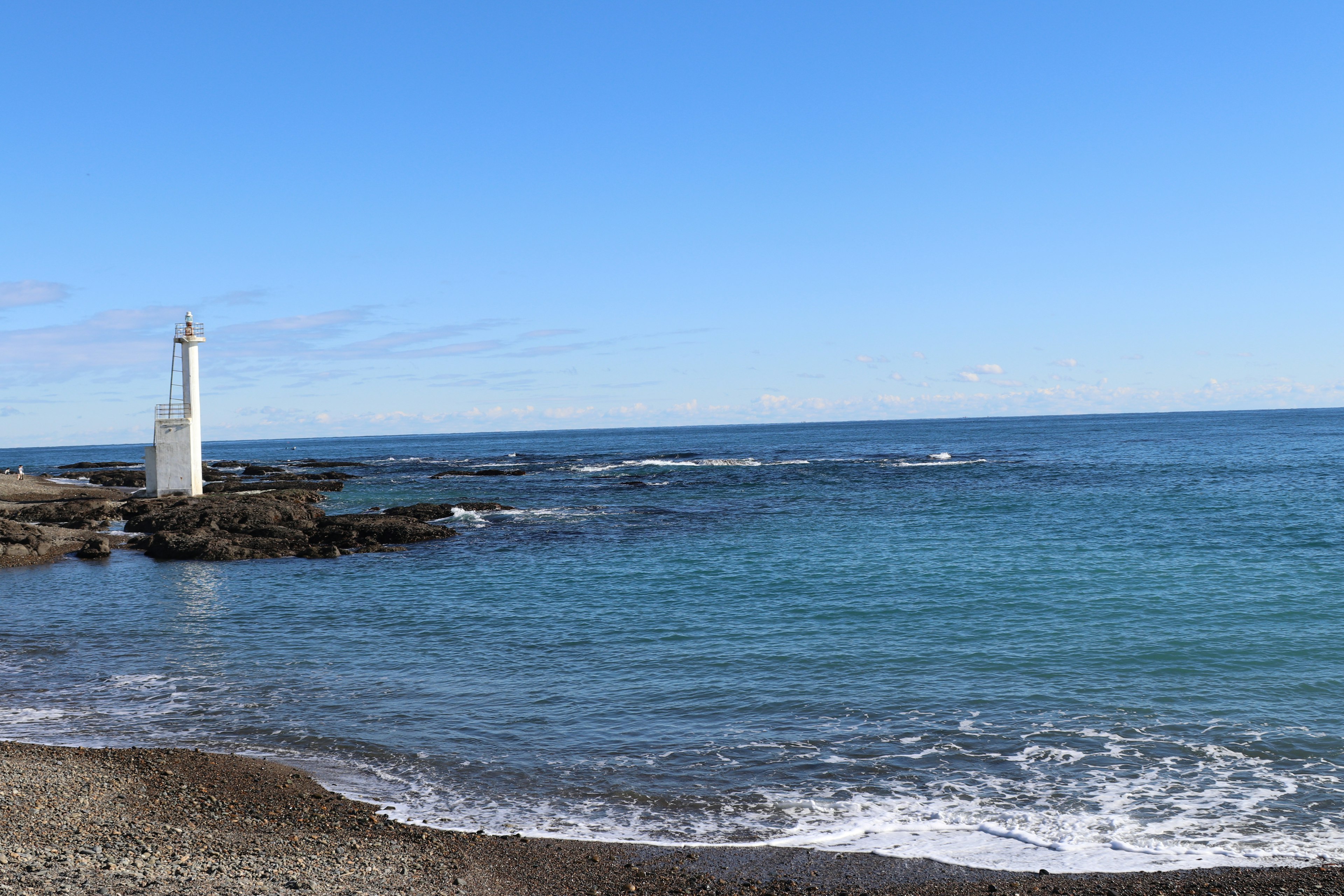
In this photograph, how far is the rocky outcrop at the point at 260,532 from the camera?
30.4m

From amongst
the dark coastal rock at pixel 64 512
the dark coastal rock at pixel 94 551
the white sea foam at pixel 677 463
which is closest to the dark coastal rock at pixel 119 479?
→ the dark coastal rock at pixel 64 512

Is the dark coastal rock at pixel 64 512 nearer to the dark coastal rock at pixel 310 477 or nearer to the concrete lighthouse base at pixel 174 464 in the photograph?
the concrete lighthouse base at pixel 174 464

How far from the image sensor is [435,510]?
40.8 metres

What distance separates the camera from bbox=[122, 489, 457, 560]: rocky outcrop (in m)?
30.4

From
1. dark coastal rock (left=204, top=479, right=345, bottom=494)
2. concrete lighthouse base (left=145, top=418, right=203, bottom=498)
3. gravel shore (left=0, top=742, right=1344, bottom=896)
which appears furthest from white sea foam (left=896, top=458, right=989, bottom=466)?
gravel shore (left=0, top=742, right=1344, bottom=896)

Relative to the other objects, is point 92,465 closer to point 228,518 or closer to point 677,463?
Result: point 677,463

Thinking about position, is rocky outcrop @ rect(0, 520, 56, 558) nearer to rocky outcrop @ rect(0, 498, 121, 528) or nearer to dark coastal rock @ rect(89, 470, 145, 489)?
rocky outcrop @ rect(0, 498, 121, 528)

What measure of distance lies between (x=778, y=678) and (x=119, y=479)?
6633 centimetres

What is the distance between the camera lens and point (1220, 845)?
29.5 feet

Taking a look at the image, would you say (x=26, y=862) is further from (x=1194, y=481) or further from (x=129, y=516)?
(x=1194, y=481)

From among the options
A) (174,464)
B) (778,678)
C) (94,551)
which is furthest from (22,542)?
(778,678)

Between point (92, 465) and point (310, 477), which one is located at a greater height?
point (92, 465)

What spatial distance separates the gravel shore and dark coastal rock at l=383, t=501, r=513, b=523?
28315 mm

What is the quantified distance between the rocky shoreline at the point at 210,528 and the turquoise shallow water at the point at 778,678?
1544mm
